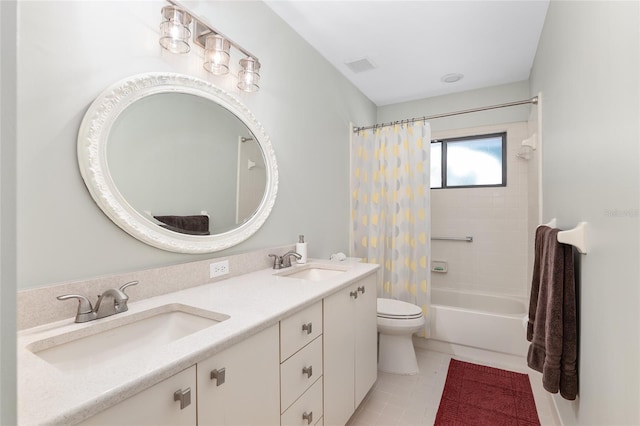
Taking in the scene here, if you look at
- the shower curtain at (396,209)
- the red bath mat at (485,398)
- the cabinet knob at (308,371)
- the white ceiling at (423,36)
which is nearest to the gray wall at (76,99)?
the white ceiling at (423,36)

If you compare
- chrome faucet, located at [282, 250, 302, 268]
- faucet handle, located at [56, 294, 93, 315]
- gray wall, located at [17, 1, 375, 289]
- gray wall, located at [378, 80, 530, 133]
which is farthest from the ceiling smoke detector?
faucet handle, located at [56, 294, 93, 315]

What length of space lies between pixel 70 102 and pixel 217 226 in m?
0.76

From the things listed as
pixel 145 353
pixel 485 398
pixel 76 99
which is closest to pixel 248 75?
pixel 76 99

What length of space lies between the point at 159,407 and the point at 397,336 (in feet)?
6.51

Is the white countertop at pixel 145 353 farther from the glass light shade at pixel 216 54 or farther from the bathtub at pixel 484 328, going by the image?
the bathtub at pixel 484 328

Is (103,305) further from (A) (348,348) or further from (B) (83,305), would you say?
(A) (348,348)

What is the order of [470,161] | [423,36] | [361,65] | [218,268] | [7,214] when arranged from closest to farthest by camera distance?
[7,214], [218,268], [423,36], [361,65], [470,161]

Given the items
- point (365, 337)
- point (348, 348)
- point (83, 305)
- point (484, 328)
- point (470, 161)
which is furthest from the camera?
point (470, 161)

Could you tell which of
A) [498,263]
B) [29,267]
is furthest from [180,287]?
[498,263]

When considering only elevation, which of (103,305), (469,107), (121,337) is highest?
(469,107)

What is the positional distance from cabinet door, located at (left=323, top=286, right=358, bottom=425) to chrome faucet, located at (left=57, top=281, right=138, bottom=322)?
81 cm

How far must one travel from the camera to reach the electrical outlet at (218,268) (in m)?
1.46

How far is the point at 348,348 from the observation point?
1.61 metres

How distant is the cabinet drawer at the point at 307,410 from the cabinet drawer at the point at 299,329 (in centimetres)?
22
